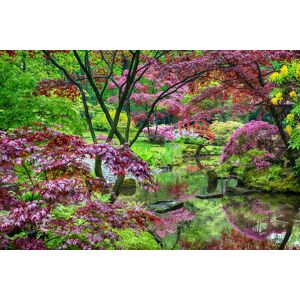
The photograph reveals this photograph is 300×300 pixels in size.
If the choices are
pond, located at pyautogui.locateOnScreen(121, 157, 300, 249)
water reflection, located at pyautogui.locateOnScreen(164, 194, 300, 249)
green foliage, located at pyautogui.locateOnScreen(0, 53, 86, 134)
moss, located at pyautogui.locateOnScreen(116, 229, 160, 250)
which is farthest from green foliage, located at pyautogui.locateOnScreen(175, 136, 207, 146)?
moss, located at pyautogui.locateOnScreen(116, 229, 160, 250)

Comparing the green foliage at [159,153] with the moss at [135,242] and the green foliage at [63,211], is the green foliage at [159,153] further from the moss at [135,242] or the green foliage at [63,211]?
the green foliage at [63,211]

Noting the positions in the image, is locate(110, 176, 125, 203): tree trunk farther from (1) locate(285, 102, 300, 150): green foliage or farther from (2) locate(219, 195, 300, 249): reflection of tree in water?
(1) locate(285, 102, 300, 150): green foliage

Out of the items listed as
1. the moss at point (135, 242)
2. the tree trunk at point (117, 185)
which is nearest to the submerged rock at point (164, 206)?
the tree trunk at point (117, 185)

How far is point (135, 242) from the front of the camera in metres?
4.23

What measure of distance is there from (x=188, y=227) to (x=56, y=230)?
80.2 inches

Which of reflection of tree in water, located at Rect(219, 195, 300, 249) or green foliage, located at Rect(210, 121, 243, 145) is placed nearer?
reflection of tree in water, located at Rect(219, 195, 300, 249)

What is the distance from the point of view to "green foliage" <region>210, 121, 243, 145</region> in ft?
17.6

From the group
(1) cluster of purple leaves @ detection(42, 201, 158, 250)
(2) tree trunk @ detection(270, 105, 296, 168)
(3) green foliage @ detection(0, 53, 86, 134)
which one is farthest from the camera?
(2) tree trunk @ detection(270, 105, 296, 168)

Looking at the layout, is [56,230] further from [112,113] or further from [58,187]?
[112,113]

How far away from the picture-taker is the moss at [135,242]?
164 inches

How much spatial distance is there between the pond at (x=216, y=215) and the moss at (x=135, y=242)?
1.14ft

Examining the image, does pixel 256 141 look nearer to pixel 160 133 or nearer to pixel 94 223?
pixel 160 133

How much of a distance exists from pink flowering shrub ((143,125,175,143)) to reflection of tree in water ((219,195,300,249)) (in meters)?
1.28
